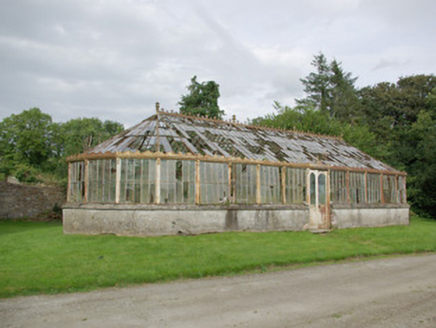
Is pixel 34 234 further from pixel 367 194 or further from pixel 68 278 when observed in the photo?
pixel 367 194

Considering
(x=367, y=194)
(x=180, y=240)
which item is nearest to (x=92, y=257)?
(x=180, y=240)

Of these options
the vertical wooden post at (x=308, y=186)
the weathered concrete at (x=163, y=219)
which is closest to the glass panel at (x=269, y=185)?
the weathered concrete at (x=163, y=219)

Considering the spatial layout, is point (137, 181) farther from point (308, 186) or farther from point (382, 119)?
point (382, 119)

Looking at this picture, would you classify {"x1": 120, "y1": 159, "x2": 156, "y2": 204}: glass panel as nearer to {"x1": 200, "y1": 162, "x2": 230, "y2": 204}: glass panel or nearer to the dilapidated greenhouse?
the dilapidated greenhouse

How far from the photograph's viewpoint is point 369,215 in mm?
21250

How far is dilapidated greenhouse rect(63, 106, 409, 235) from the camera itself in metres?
15.1

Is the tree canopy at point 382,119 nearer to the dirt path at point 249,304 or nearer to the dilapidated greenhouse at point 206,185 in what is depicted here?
the dilapidated greenhouse at point 206,185

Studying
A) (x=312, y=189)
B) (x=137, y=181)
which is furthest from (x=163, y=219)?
(x=312, y=189)

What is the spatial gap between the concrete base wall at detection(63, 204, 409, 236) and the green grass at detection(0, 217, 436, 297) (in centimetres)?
67

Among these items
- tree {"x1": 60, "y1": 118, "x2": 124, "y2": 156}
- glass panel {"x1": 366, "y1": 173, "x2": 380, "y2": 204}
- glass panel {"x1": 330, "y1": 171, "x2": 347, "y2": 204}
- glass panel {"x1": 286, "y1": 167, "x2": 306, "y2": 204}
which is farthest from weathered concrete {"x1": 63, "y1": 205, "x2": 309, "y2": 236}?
tree {"x1": 60, "y1": 118, "x2": 124, "y2": 156}

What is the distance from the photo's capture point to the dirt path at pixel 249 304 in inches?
235

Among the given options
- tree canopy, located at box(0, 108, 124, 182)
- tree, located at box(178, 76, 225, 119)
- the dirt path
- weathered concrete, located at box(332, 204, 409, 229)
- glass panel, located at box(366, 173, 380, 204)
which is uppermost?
tree, located at box(178, 76, 225, 119)

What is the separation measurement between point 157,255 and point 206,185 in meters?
5.30

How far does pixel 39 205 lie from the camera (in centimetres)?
2664
